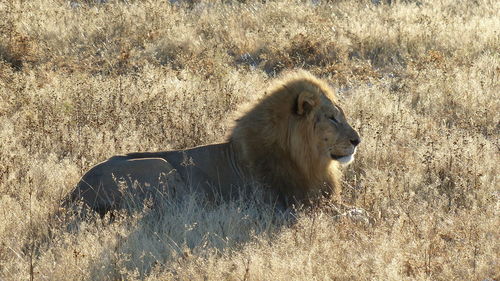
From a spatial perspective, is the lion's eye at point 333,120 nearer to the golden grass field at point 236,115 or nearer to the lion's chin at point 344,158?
the lion's chin at point 344,158

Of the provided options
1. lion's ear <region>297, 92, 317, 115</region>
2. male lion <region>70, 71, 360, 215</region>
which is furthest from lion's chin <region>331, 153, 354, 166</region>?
lion's ear <region>297, 92, 317, 115</region>

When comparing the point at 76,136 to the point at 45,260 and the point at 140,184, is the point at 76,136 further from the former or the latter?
the point at 45,260

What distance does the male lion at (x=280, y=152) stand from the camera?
6770 mm

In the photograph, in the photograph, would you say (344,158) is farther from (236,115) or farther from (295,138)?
(236,115)

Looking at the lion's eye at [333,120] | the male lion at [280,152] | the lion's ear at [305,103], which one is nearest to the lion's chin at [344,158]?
the male lion at [280,152]

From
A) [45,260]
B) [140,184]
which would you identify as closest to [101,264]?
[45,260]

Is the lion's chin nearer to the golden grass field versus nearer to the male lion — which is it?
the male lion

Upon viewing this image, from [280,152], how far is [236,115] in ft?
1.78

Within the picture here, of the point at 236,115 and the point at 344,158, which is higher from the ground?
the point at 236,115

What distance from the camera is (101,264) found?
5.29 m

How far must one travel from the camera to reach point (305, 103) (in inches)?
265

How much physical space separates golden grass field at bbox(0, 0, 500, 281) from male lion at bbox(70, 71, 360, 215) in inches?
11.7

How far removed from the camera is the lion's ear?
6.70 meters

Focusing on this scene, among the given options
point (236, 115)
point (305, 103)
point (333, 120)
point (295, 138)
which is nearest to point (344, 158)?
point (333, 120)
